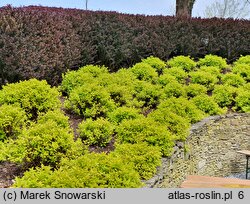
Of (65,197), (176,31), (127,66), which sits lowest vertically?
(65,197)

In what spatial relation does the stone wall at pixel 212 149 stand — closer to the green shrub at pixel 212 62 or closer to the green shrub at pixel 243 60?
the green shrub at pixel 212 62

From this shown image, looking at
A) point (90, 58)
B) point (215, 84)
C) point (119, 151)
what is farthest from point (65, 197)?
point (215, 84)

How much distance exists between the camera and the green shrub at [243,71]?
12.1 meters

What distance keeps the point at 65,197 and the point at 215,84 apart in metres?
7.65

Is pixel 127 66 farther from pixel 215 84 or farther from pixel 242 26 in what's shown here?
pixel 242 26

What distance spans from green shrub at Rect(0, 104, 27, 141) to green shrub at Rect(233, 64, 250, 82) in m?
7.12

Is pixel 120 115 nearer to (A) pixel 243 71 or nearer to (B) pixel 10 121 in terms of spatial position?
(B) pixel 10 121

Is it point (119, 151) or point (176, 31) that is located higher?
point (176, 31)

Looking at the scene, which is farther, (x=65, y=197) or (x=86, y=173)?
(x=86, y=173)

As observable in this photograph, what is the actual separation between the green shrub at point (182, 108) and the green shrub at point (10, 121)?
2.68 meters

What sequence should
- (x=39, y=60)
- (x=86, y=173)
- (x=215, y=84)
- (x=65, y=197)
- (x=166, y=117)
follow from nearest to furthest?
(x=65, y=197) < (x=86, y=173) < (x=166, y=117) < (x=39, y=60) < (x=215, y=84)

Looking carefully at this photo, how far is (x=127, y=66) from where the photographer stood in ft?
39.8

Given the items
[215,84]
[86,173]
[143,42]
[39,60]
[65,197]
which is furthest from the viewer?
[143,42]

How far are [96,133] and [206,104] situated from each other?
3.50 m
